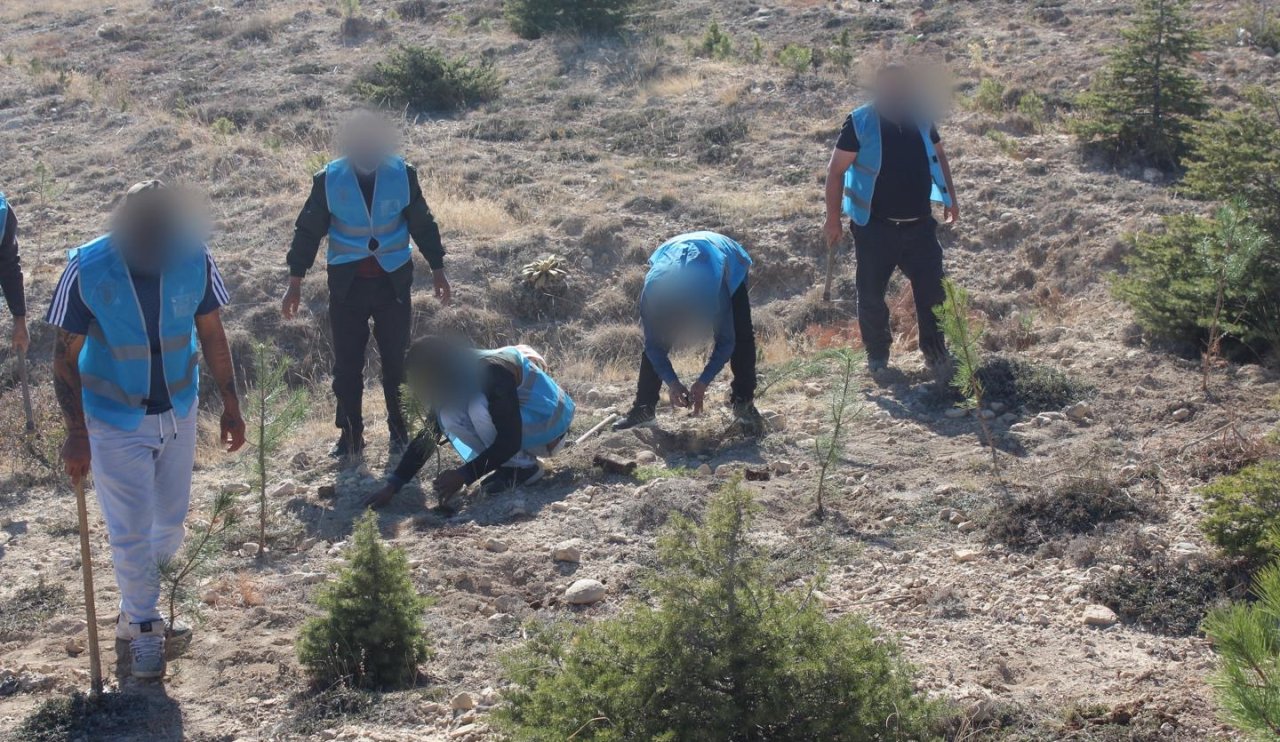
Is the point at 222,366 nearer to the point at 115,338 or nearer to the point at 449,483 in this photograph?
the point at 115,338

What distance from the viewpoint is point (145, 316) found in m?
4.49

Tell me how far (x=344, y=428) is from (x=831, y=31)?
1289 cm

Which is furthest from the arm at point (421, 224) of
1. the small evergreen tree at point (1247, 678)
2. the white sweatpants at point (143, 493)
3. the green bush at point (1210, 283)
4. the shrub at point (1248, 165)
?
the small evergreen tree at point (1247, 678)

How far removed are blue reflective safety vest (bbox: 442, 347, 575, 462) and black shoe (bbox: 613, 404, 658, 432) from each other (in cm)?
64

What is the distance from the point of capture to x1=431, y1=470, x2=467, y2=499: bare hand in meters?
6.26

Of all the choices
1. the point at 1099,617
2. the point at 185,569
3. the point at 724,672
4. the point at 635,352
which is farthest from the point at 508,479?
the point at 635,352

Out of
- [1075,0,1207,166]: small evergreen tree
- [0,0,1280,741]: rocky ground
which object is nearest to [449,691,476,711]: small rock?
[0,0,1280,741]: rocky ground

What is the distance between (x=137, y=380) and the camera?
4434 millimetres

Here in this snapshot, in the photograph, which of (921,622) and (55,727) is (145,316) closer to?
(55,727)

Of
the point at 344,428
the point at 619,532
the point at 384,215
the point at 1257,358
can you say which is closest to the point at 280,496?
the point at 344,428

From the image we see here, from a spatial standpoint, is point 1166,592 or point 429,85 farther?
point 429,85

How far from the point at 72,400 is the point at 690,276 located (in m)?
3.11

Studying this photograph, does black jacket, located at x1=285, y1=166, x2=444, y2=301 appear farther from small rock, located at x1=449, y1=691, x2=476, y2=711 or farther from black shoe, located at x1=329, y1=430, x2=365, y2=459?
small rock, located at x1=449, y1=691, x2=476, y2=711

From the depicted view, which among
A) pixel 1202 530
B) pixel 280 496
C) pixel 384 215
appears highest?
pixel 384 215
